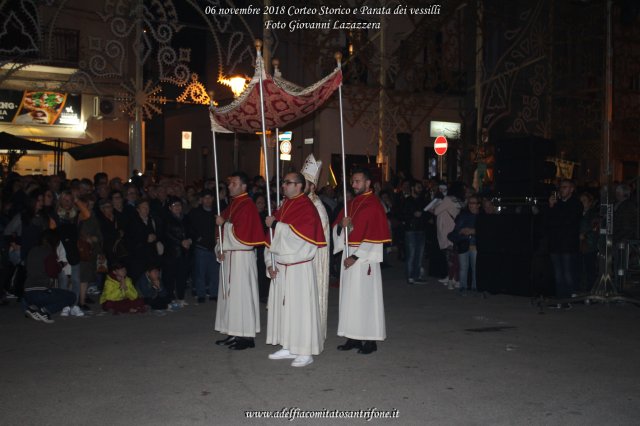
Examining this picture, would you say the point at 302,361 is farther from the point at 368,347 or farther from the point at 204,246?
the point at 204,246

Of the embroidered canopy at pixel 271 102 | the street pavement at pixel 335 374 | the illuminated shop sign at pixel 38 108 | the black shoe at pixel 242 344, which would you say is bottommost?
the street pavement at pixel 335 374

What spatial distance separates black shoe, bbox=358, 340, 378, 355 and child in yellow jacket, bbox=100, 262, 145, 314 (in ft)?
13.2

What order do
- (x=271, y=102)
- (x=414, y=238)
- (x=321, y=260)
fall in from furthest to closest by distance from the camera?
(x=414, y=238)
(x=321, y=260)
(x=271, y=102)

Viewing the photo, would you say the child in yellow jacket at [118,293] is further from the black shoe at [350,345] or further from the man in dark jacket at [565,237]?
the man in dark jacket at [565,237]

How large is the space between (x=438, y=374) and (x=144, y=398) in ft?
9.29

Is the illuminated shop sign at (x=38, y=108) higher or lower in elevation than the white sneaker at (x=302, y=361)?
higher

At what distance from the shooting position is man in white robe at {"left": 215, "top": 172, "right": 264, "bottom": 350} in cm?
802

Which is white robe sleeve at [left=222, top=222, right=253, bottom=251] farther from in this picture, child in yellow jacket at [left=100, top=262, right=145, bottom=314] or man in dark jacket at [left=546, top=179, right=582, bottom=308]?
man in dark jacket at [left=546, top=179, right=582, bottom=308]

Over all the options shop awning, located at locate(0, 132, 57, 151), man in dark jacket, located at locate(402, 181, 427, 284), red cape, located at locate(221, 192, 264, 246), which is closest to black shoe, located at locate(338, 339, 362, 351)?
red cape, located at locate(221, 192, 264, 246)

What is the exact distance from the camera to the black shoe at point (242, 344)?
7.95m

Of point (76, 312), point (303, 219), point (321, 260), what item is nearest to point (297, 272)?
point (303, 219)

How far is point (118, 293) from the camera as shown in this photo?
10.2 meters

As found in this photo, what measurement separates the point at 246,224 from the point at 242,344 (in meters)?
1.40

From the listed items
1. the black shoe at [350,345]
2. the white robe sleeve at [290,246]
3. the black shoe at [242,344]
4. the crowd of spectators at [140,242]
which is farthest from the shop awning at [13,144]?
→ the black shoe at [350,345]
